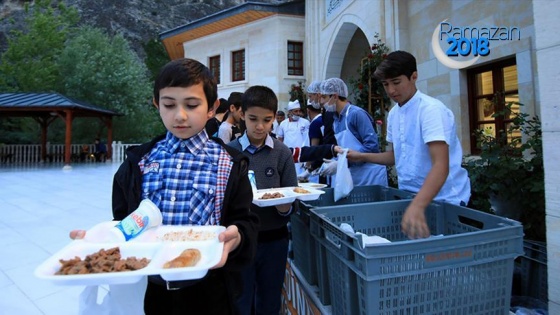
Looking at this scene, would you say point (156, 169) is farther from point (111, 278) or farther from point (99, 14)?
point (99, 14)

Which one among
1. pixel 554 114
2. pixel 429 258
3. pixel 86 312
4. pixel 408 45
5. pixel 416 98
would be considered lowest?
pixel 86 312

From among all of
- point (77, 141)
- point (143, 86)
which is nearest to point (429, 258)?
point (143, 86)

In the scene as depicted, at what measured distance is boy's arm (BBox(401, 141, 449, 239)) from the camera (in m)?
1.44

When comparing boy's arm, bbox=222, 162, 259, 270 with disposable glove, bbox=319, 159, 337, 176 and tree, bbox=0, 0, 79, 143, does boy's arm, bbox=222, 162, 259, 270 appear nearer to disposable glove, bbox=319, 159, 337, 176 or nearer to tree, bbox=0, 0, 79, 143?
disposable glove, bbox=319, 159, 337, 176

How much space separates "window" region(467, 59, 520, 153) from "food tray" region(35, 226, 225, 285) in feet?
15.7

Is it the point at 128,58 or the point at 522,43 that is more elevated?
the point at 128,58

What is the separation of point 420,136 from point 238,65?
573 inches

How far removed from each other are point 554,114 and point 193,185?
1.55 metres

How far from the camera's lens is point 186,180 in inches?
44.9

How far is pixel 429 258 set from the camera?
1125 millimetres

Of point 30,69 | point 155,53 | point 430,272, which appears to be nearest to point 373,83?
point 430,272

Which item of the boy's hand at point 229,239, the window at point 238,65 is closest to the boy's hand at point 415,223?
the boy's hand at point 229,239

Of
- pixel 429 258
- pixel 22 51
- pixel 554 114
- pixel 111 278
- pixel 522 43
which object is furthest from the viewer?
pixel 22 51

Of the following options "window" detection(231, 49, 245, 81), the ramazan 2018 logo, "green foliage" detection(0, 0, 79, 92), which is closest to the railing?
"green foliage" detection(0, 0, 79, 92)
